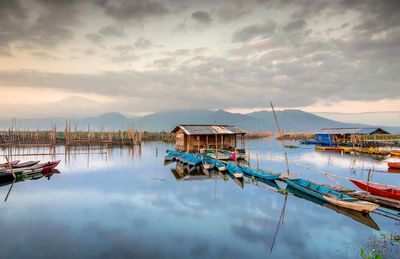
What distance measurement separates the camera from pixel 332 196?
13750mm

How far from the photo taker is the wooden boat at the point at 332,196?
12.1 meters

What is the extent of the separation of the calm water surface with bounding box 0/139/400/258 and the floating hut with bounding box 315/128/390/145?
118ft

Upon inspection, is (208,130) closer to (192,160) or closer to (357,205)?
(192,160)

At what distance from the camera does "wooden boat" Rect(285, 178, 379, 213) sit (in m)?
12.1

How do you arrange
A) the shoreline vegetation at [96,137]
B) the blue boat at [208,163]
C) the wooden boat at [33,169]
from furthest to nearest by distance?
1. the shoreline vegetation at [96,137]
2. the blue boat at [208,163]
3. the wooden boat at [33,169]

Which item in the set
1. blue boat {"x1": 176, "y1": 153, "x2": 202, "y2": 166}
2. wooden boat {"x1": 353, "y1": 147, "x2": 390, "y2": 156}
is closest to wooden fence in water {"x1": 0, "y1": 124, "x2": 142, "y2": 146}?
blue boat {"x1": 176, "y1": 153, "x2": 202, "y2": 166}

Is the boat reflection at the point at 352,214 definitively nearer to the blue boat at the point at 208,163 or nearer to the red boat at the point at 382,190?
the red boat at the point at 382,190

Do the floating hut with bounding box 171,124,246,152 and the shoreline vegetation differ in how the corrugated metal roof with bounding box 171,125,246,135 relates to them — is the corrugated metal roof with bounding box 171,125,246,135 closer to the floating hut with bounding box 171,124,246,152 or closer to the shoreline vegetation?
the floating hut with bounding box 171,124,246,152

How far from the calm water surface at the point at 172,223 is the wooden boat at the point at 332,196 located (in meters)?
0.53

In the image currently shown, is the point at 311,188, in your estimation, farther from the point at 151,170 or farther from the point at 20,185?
the point at 20,185

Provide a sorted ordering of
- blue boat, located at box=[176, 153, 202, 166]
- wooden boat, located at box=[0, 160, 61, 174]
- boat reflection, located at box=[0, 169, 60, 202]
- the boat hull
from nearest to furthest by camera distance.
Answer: the boat hull < boat reflection, located at box=[0, 169, 60, 202] < wooden boat, located at box=[0, 160, 61, 174] < blue boat, located at box=[176, 153, 202, 166]

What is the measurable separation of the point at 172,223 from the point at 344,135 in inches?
2023

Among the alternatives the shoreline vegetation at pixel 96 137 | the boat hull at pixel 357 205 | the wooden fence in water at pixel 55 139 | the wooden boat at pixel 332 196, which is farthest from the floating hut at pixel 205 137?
the boat hull at pixel 357 205

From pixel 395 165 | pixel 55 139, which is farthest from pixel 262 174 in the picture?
pixel 55 139
